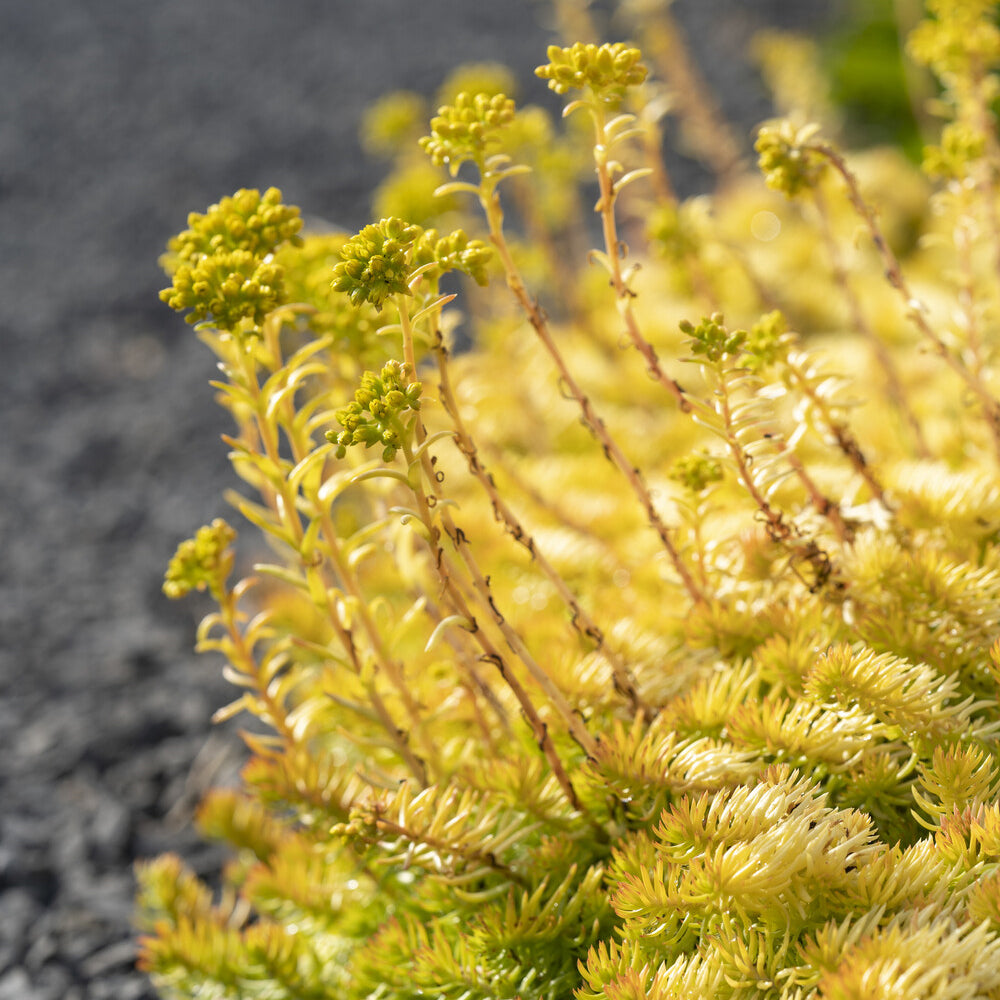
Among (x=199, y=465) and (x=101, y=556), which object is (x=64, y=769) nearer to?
(x=101, y=556)

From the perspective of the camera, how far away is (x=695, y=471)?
3.87 ft

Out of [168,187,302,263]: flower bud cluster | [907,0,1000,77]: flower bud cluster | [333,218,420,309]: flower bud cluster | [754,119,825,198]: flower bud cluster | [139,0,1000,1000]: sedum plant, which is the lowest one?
[139,0,1000,1000]: sedum plant

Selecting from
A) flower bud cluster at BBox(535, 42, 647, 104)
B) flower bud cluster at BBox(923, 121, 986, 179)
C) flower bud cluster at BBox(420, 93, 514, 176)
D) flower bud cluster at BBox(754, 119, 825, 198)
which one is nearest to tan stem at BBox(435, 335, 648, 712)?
flower bud cluster at BBox(420, 93, 514, 176)

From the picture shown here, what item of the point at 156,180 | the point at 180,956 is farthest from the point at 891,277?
the point at 156,180

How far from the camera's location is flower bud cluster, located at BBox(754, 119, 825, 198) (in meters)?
1.22

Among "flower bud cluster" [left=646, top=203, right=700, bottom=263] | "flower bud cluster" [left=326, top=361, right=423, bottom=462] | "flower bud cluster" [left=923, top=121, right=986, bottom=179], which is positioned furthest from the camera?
"flower bud cluster" [left=646, top=203, right=700, bottom=263]

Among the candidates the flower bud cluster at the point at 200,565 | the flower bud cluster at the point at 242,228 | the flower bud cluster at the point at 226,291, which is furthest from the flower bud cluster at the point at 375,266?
the flower bud cluster at the point at 200,565

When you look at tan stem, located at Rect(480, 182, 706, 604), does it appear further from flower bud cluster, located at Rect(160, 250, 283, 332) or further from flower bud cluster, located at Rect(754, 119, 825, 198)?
flower bud cluster, located at Rect(754, 119, 825, 198)

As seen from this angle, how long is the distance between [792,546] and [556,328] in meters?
2.53

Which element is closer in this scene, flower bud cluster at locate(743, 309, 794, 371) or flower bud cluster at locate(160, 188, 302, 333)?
flower bud cluster at locate(160, 188, 302, 333)

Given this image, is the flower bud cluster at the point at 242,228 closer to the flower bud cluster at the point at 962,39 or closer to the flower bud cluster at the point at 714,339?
the flower bud cluster at the point at 714,339

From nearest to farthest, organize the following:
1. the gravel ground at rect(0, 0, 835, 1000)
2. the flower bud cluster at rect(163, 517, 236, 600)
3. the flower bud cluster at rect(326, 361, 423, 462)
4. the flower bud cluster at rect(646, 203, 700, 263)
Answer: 1. the flower bud cluster at rect(326, 361, 423, 462)
2. the flower bud cluster at rect(163, 517, 236, 600)
3. the flower bud cluster at rect(646, 203, 700, 263)
4. the gravel ground at rect(0, 0, 835, 1000)

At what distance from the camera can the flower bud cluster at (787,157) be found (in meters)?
1.22

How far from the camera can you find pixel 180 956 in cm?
131
